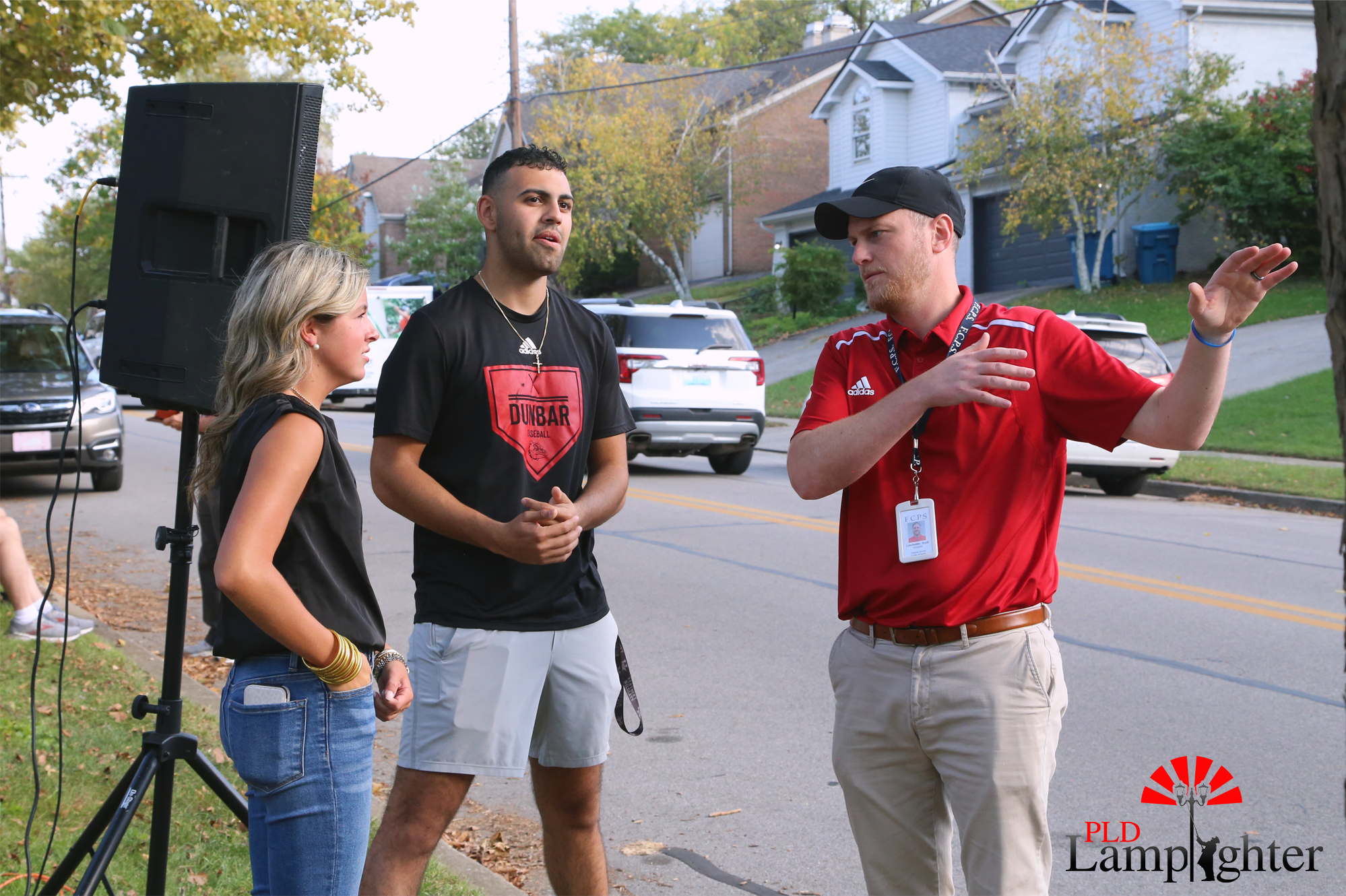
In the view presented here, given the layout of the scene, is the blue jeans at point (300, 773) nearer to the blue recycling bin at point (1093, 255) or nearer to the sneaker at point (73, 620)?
the sneaker at point (73, 620)

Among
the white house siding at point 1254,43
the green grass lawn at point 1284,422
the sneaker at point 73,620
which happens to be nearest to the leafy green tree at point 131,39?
the sneaker at point 73,620

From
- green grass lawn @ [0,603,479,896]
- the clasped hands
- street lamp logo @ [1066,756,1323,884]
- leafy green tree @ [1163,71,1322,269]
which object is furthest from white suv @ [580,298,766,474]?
leafy green tree @ [1163,71,1322,269]

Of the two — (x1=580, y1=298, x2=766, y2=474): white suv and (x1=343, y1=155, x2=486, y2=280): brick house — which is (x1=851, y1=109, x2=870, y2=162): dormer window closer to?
(x1=580, y1=298, x2=766, y2=474): white suv

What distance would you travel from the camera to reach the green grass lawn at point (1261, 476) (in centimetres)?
1269

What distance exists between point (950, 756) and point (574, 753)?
107cm

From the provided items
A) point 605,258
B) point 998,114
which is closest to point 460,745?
point 998,114

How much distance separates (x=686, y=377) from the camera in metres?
14.3

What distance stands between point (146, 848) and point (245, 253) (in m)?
2.05

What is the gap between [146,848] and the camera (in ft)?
13.5

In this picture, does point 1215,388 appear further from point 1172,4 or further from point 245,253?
point 1172,4

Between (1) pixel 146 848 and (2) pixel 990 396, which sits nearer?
(2) pixel 990 396

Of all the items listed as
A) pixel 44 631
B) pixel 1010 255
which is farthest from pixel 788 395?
pixel 44 631

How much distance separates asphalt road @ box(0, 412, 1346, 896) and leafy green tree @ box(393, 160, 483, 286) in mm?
36189

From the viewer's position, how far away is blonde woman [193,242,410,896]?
246cm
